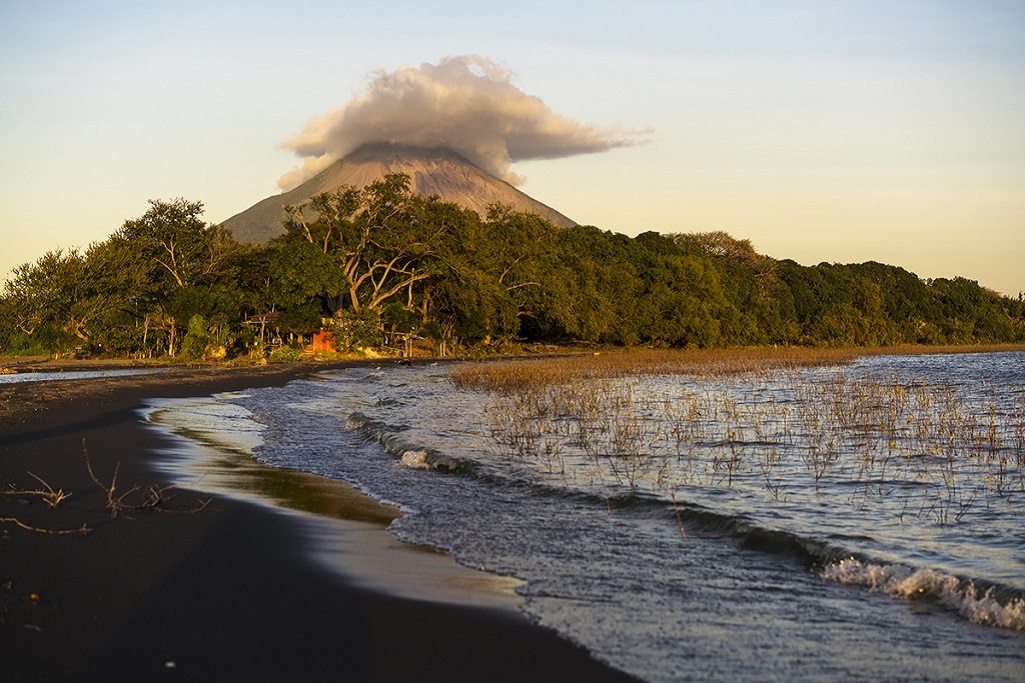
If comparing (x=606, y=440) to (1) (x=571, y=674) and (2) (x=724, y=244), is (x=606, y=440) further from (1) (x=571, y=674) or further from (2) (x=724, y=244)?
(2) (x=724, y=244)

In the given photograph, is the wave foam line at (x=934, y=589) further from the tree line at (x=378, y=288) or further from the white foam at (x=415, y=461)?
the tree line at (x=378, y=288)

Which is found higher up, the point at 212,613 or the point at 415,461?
the point at 212,613

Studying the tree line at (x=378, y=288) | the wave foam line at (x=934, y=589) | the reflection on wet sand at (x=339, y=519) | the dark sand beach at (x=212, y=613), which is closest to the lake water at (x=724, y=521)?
the wave foam line at (x=934, y=589)

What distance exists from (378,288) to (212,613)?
192 ft

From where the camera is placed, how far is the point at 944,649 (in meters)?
5.65

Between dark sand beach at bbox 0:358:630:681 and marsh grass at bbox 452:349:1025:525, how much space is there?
481 centimetres

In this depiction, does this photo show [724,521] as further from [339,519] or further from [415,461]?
[415,461]

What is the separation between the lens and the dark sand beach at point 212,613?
4.86 m

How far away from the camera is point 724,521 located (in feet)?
30.7

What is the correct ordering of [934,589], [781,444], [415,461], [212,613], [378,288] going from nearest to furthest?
[212,613]
[934,589]
[415,461]
[781,444]
[378,288]

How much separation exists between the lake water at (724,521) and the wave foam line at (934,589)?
0.02m

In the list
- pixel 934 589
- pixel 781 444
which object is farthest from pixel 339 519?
pixel 781 444

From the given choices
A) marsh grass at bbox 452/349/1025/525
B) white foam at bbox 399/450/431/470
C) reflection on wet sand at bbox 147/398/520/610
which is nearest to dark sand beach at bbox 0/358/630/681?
reflection on wet sand at bbox 147/398/520/610

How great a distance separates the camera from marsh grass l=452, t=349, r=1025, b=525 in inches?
469
